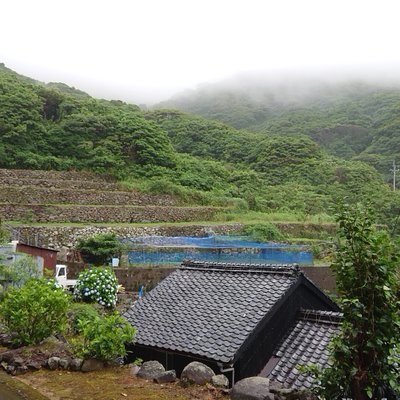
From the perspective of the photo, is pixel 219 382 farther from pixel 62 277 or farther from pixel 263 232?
pixel 263 232

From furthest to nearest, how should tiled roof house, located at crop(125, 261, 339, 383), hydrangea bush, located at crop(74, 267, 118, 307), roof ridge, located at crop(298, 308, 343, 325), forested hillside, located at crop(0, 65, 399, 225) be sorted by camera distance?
forested hillside, located at crop(0, 65, 399, 225) → hydrangea bush, located at crop(74, 267, 118, 307) → roof ridge, located at crop(298, 308, 343, 325) → tiled roof house, located at crop(125, 261, 339, 383)

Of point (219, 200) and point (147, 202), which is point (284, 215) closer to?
point (219, 200)

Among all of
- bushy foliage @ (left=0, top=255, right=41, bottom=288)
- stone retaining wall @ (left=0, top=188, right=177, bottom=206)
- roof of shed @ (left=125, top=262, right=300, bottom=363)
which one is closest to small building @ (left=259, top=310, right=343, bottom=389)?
roof of shed @ (left=125, top=262, right=300, bottom=363)

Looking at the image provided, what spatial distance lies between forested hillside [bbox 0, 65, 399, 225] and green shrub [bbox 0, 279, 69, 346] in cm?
2317

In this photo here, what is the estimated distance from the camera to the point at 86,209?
81.8 feet

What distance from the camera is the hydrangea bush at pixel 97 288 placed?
42.8 feet

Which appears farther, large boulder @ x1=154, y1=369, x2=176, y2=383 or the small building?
the small building

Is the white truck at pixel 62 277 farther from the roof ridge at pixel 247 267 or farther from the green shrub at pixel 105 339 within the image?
the green shrub at pixel 105 339

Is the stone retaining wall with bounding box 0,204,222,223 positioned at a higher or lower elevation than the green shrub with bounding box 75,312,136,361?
higher

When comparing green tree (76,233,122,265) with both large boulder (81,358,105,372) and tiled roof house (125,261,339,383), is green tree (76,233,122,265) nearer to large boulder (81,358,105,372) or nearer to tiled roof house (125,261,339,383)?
tiled roof house (125,261,339,383)

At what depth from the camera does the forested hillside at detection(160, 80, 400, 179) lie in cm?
5856

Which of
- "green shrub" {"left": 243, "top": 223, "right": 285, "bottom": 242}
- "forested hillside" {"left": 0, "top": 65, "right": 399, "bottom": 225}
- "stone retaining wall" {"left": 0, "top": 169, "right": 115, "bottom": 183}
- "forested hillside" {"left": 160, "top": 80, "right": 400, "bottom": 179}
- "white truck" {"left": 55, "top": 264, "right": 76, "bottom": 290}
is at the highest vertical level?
"forested hillside" {"left": 160, "top": 80, "right": 400, "bottom": 179}

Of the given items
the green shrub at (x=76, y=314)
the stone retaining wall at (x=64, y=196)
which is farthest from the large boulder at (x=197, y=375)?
the stone retaining wall at (x=64, y=196)

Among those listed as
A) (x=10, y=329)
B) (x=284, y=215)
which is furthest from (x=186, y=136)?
(x=10, y=329)
